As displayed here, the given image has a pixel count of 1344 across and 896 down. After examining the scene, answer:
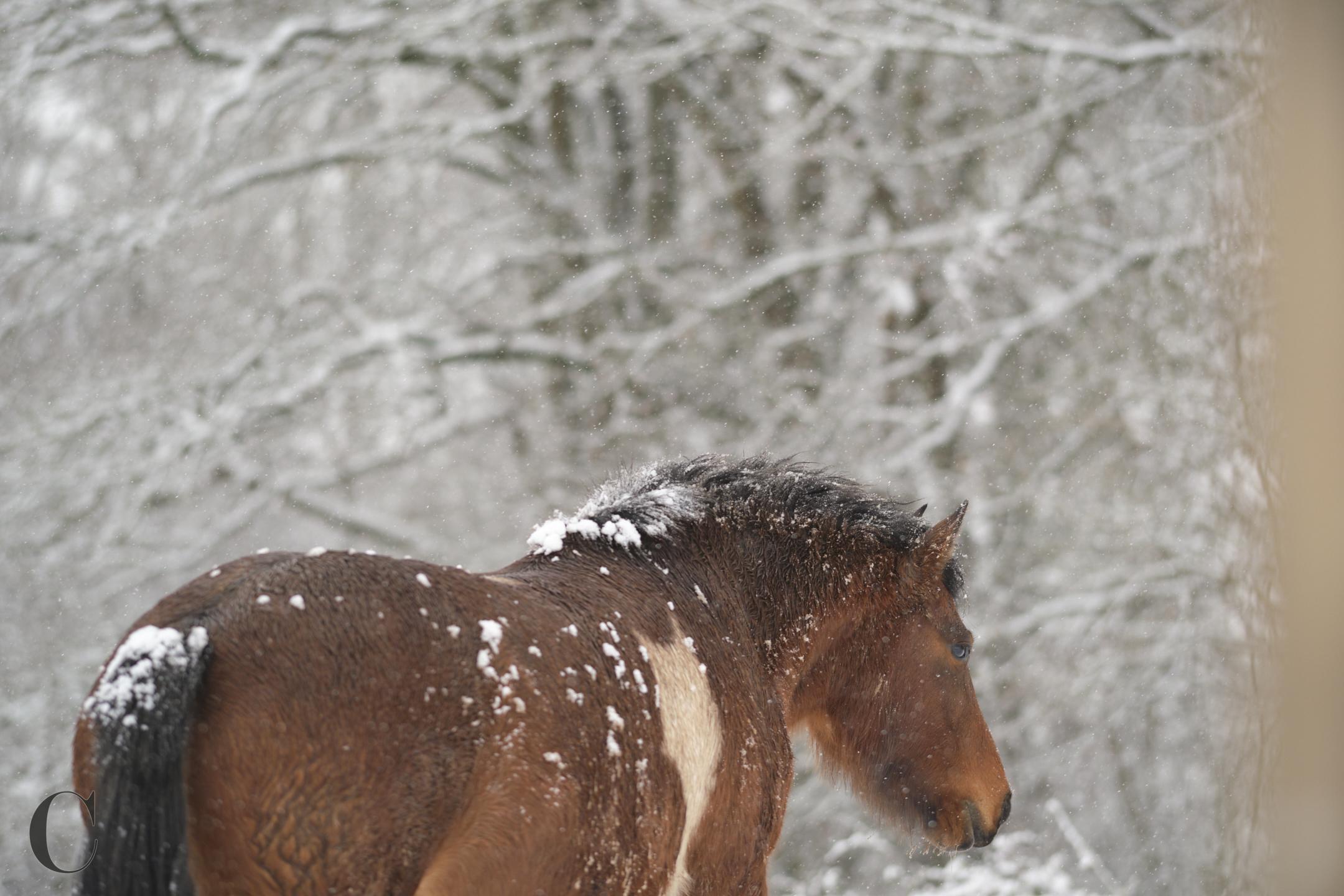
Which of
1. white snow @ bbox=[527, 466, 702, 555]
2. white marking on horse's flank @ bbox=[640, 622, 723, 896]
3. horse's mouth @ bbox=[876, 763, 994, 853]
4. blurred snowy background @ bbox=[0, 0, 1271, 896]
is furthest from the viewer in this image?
blurred snowy background @ bbox=[0, 0, 1271, 896]

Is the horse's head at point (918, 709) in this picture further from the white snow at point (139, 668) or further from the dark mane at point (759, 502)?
the white snow at point (139, 668)

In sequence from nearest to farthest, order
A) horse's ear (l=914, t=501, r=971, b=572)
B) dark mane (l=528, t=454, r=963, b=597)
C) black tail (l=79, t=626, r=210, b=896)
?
1. black tail (l=79, t=626, r=210, b=896)
2. dark mane (l=528, t=454, r=963, b=597)
3. horse's ear (l=914, t=501, r=971, b=572)

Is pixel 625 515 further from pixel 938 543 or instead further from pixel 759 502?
pixel 938 543

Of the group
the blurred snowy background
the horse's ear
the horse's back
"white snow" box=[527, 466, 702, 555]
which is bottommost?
the blurred snowy background

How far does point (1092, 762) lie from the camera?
8.20m

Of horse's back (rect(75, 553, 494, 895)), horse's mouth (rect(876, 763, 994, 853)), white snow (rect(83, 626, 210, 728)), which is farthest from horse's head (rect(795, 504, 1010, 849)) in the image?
white snow (rect(83, 626, 210, 728))

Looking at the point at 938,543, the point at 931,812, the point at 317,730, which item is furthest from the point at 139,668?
the point at 931,812

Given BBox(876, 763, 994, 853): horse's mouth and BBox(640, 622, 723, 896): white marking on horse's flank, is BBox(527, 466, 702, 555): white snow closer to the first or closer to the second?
BBox(640, 622, 723, 896): white marking on horse's flank

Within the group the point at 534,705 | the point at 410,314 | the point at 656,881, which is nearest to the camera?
the point at 534,705

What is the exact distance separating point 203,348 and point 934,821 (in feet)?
21.9

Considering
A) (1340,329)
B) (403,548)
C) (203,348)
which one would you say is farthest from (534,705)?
(203,348)

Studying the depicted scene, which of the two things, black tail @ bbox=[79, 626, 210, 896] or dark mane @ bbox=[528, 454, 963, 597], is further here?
dark mane @ bbox=[528, 454, 963, 597]

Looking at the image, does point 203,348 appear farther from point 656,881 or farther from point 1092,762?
point 1092,762

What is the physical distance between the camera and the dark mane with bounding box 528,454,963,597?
125 inches
